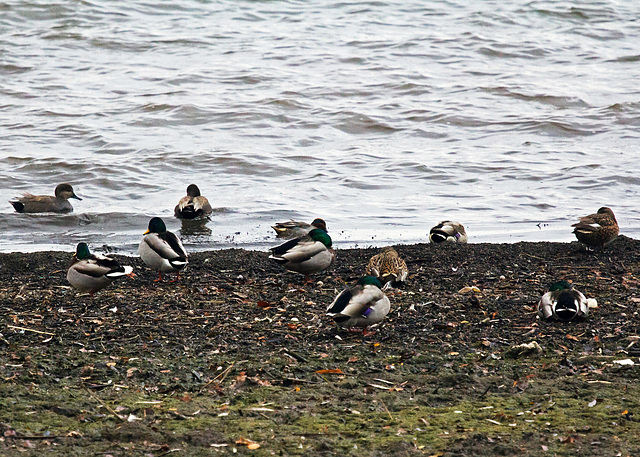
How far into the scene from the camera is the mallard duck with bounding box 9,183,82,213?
1296cm

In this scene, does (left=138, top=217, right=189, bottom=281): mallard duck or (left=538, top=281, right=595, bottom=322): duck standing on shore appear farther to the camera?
(left=138, top=217, right=189, bottom=281): mallard duck

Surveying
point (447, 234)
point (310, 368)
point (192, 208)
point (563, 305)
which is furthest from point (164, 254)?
point (192, 208)

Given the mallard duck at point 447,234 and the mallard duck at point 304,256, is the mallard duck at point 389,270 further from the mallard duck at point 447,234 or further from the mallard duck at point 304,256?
the mallard duck at point 447,234

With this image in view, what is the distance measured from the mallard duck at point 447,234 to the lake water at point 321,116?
0.98m

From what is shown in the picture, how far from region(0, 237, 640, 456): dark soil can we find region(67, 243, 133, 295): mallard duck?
0.19 meters

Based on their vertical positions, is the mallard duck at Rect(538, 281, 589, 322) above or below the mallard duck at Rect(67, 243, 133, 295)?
above

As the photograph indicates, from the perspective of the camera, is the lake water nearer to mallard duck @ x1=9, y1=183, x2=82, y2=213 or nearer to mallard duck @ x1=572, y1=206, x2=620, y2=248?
mallard duck @ x1=9, y1=183, x2=82, y2=213

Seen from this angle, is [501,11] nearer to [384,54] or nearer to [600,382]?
[384,54]

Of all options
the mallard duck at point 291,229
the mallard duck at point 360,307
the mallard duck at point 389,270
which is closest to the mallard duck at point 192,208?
the mallard duck at point 291,229

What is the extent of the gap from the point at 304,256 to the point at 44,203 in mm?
6402

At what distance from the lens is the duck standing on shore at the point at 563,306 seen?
6.44 m

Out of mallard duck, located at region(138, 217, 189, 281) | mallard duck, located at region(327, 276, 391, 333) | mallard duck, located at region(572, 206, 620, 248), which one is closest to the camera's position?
mallard duck, located at region(327, 276, 391, 333)

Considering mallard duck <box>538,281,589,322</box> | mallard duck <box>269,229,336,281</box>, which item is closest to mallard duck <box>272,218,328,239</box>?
mallard duck <box>269,229,336,281</box>

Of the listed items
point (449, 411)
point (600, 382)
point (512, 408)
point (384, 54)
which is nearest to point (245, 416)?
point (449, 411)
